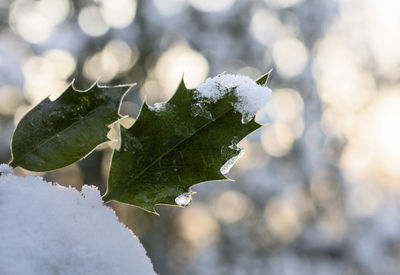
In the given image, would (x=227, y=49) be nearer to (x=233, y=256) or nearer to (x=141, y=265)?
(x=233, y=256)

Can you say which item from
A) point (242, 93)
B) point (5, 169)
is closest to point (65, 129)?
point (5, 169)

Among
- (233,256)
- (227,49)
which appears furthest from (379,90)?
(233,256)

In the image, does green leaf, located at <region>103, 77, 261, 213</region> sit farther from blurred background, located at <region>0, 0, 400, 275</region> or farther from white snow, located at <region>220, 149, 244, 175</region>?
blurred background, located at <region>0, 0, 400, 275</region>

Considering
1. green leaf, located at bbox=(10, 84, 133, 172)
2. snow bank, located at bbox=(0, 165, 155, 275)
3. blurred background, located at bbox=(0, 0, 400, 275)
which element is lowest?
blurred background, located at bbox=(0, 0, 400, 275)

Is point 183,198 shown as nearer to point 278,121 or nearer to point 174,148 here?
point 174,148

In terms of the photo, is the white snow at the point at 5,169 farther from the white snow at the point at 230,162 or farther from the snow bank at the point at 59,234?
the white snow at the point at 230,162

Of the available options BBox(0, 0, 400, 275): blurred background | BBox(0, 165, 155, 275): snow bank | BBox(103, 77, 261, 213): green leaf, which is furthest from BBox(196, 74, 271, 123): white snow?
BBox(0, 0, 400, 275): blurred background
